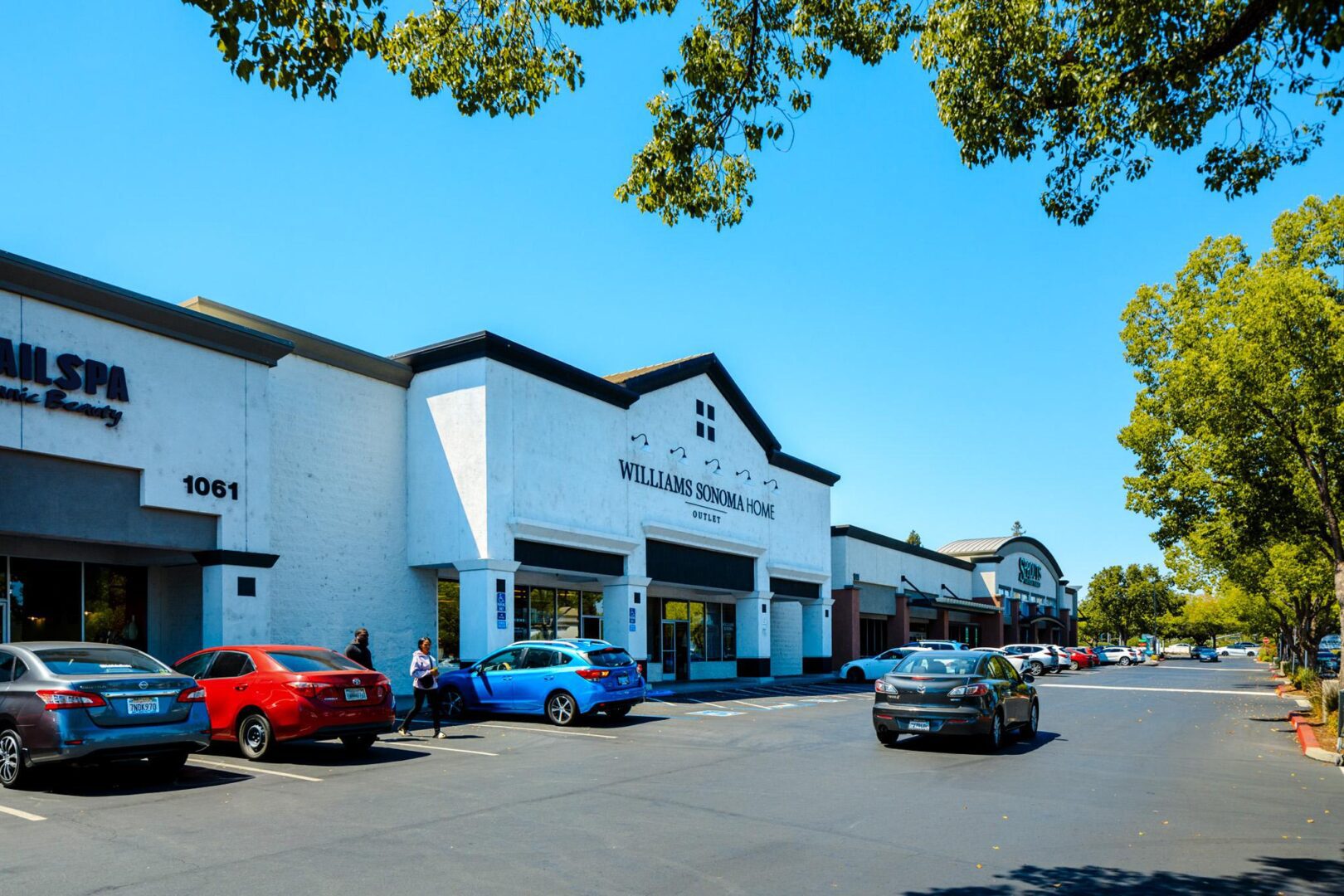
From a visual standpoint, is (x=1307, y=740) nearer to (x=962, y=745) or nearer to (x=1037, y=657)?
(x=962, y=745)

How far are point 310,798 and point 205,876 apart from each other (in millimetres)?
3405

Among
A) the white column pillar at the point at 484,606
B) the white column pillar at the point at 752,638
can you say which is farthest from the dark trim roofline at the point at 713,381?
the white column pillar at the point at 484,606

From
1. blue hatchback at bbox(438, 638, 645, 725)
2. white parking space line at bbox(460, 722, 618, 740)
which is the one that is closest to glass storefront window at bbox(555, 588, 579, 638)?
blue hatchback at bbox(438, 638, 645, 725)

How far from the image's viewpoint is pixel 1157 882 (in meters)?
7.52

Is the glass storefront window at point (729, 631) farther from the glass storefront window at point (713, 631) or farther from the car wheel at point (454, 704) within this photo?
the car wheel at point (454, 704)

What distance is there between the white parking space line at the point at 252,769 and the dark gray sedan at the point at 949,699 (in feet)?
26.6

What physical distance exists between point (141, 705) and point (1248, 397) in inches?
733

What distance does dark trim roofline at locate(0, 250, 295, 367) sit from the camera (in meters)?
16.0

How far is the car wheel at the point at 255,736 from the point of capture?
1344cm

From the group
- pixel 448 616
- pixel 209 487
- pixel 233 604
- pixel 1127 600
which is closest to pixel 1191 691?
pixel 448 616

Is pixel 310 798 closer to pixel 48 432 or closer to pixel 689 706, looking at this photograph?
pixel 48 432

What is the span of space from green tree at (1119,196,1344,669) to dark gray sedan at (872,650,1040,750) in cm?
758

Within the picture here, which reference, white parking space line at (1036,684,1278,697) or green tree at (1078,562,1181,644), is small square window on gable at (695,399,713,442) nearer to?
white parking space line at (1036,684,1278,697)

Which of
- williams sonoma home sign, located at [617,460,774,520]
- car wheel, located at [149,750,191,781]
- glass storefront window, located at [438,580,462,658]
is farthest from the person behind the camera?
williams sonoma home sign, located at [617,460,774,520]
